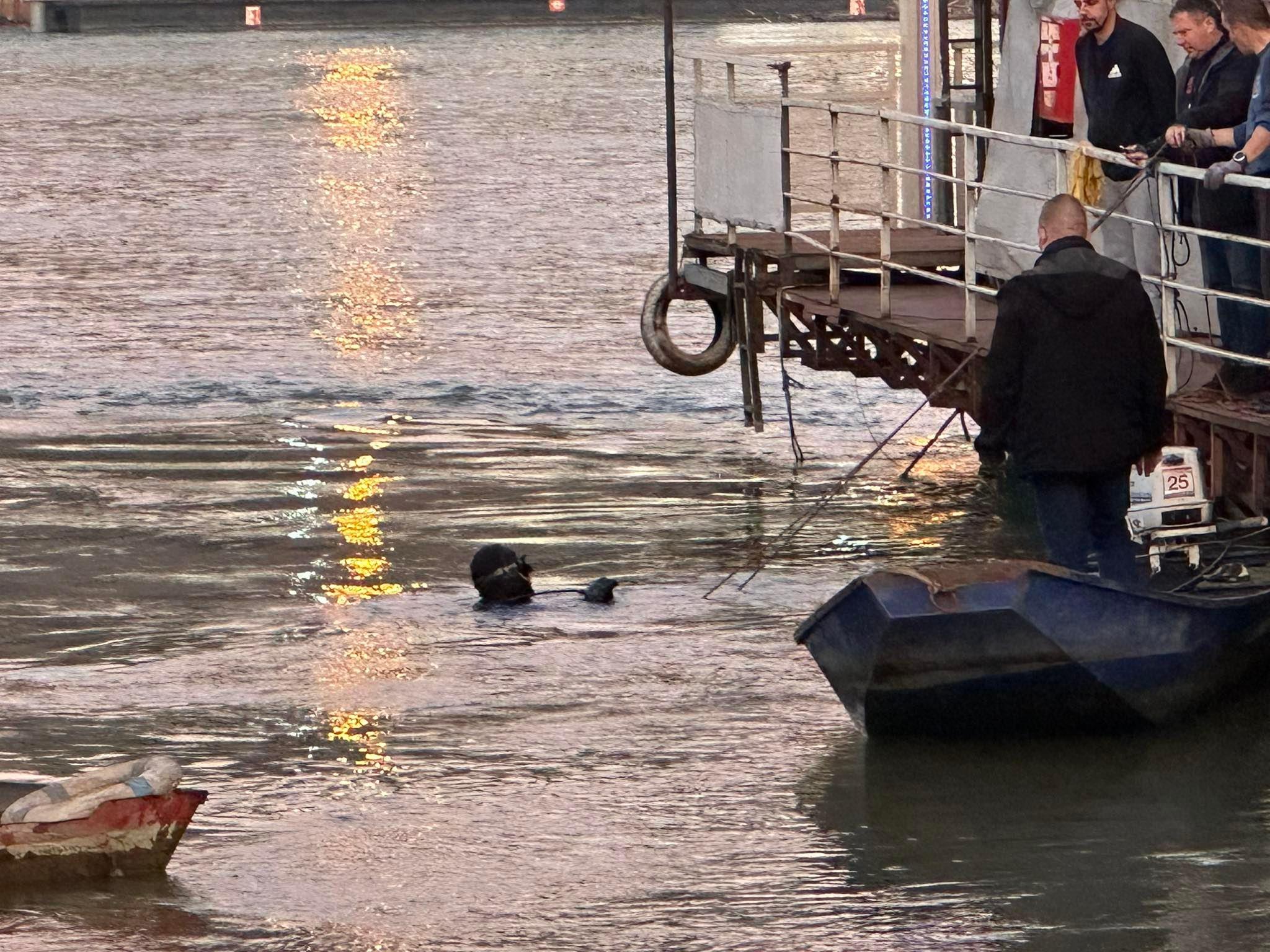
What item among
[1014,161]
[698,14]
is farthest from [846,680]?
[698,14]

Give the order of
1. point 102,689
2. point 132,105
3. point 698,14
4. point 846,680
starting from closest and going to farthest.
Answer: point 846,680, point 102,689, point 132,105, point 698,14

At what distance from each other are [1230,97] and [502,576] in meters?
3.37

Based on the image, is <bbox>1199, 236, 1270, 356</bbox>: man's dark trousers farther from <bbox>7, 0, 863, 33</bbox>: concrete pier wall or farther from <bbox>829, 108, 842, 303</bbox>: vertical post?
<bbox>7, 0, 863, 33</bbox>: concrete pier wall

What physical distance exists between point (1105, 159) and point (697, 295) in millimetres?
5141

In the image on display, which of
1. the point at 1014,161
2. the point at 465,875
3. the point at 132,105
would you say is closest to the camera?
the point at 465,875

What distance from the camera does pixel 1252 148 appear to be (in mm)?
8914

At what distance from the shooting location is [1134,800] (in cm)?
725

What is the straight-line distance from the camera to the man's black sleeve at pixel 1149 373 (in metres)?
7.93

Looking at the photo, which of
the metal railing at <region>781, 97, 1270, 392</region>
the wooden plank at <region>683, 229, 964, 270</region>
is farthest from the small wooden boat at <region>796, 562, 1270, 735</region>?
the wooden plank at <region>683, 229, 964, 270</region>

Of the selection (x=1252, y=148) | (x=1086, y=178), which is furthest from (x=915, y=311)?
(x=1252, y=148)

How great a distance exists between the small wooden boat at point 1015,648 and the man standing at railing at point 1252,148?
1.79 meters

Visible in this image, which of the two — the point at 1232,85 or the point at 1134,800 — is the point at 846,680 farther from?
the point at 1232,85

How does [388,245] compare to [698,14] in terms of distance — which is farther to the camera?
[698,14]

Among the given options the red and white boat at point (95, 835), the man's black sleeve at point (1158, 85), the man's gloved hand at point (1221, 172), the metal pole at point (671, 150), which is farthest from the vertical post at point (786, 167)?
the red and white boat at point (95, 835)
